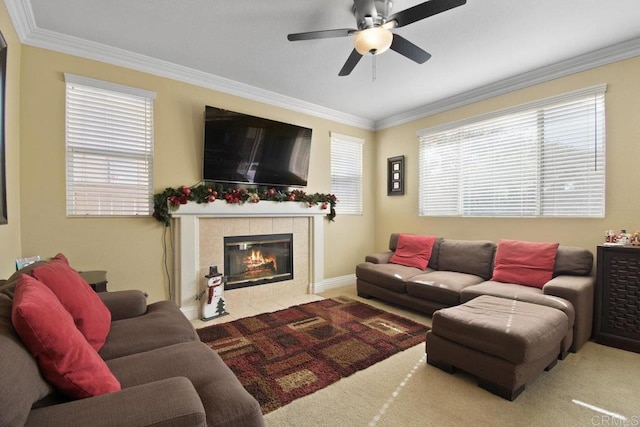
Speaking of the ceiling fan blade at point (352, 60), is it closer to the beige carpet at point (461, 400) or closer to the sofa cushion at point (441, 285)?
the sofa cushion at point (441, 285)

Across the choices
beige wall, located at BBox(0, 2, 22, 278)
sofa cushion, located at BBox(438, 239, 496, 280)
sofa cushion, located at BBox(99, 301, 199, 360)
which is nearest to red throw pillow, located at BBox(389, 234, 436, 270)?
sofa cushion, located at BBox(438, 239, 496, 280)

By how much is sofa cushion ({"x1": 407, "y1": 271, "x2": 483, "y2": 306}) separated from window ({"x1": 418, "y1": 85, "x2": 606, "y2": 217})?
1.03 metres

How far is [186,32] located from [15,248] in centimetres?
231

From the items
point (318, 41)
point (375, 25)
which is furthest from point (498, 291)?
point (318, 41)

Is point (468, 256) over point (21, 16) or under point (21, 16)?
under

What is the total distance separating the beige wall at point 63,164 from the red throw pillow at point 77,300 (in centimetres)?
139

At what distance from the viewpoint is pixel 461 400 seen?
186 cm

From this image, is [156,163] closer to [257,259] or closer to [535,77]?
[257,259]

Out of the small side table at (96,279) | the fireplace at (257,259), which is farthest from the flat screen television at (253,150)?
the small side table at (96,279)

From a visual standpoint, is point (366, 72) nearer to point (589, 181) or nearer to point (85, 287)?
point (589, 181)

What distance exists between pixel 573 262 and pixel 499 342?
5.53 feet

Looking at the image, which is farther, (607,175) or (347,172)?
(347,172)

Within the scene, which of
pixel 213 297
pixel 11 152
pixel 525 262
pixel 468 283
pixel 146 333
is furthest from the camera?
pixel 213 297

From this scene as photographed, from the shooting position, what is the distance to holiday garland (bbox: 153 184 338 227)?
3.12m
